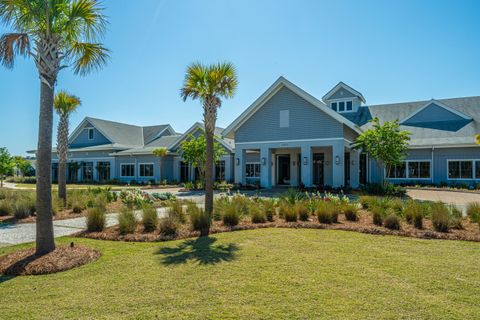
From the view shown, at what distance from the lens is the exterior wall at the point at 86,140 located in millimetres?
40325

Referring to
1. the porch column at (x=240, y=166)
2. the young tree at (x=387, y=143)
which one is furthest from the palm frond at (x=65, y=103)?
the young tree at (x=387, y=143)

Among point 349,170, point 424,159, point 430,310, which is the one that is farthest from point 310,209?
point 424,159

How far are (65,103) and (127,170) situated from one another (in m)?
22.0

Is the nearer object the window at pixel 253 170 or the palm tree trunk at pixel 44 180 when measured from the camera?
the palm tree trunk at pixel 44 180

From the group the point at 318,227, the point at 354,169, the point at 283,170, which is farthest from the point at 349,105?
the point at 318,227

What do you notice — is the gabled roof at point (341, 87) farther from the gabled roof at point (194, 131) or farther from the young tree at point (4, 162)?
the young tree at point (4, 162)

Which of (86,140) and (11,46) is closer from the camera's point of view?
(11,46)

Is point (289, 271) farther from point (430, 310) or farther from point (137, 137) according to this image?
point (137, 137)

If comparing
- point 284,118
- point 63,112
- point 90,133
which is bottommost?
point 63,112

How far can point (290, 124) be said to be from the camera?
80.9 ft

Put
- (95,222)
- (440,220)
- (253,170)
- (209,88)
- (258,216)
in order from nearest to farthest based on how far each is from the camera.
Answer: (440,220) → (95,222) → (258,216) → (209,88) → (253,170)

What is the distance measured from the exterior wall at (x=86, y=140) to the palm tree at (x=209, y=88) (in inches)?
1211

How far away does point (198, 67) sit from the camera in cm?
Result: 1179

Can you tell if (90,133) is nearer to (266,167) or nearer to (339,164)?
(266,167)
